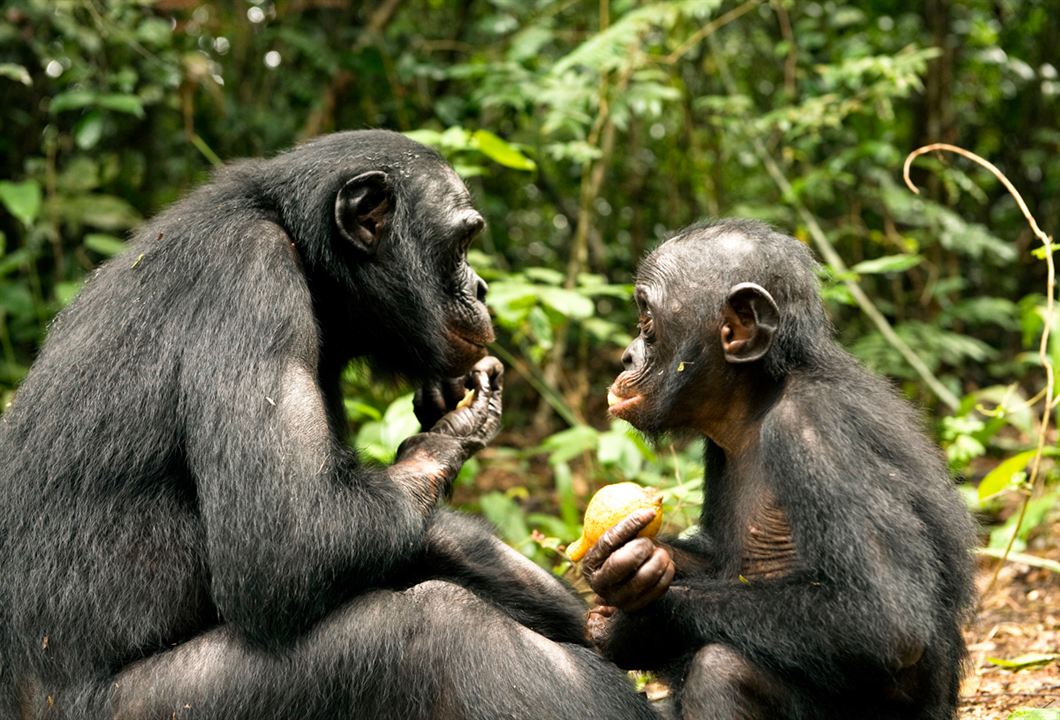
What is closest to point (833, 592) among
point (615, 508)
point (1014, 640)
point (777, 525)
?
point (777, 525)

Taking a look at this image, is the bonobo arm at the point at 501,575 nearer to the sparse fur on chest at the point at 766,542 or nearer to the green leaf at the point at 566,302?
the sparse fur on chest at the point at 766,542

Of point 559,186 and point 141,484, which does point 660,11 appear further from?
point 141,484

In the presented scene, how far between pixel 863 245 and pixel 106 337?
9592mm

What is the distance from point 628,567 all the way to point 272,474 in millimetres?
1312

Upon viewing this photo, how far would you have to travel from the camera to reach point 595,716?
170 inches

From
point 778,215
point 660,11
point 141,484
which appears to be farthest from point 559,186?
point 141,484

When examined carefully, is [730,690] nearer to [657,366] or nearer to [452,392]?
[657,366]

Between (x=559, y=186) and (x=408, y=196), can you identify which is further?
(x=559, y=186)

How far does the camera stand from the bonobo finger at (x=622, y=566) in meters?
4.36

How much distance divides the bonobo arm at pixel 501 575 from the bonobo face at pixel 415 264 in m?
0.74

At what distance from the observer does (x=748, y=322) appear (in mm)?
4863

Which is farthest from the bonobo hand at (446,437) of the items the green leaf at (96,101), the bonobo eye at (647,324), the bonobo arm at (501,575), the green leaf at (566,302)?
the green leaf at (96,101)

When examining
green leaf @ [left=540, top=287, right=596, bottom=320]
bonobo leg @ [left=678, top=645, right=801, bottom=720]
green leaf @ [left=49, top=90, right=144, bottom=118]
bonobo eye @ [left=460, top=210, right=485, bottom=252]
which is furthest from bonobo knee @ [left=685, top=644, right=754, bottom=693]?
green leaf @ [left=49, top=90, right=144, bottom=118]

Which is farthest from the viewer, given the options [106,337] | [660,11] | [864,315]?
[864,315]
